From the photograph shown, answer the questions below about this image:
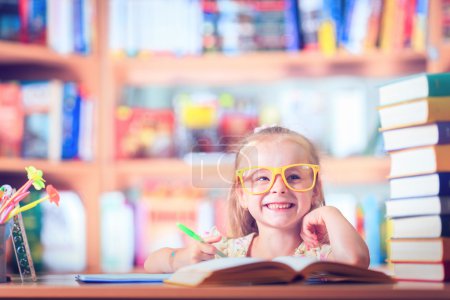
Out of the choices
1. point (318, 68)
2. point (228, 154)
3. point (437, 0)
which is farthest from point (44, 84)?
point (228, 154)

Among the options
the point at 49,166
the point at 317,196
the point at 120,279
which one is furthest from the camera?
the point at 49,166

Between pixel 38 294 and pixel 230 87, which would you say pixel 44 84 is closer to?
pixel 230 87

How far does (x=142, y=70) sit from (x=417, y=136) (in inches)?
70.7

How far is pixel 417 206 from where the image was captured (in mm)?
1080

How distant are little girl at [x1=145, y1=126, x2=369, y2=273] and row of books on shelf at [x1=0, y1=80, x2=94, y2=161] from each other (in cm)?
150

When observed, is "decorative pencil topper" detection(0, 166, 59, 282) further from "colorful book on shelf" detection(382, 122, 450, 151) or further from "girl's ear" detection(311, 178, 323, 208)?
"colorful book on shelf" detection(382, 122, 450, 151)

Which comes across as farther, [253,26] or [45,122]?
[253,26]

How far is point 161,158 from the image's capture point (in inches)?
107

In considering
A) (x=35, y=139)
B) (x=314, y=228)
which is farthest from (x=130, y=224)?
(x=314, y=228)

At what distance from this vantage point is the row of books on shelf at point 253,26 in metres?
2.66

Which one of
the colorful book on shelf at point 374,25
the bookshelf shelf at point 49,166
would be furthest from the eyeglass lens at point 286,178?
the colorful book on shelf at point 374,25

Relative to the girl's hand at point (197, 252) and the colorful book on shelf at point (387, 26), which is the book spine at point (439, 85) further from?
the colorful book on shelf at point (387, 26)

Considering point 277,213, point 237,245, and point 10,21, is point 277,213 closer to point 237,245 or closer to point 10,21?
point 237,245

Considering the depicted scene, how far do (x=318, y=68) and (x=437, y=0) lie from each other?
491mm
